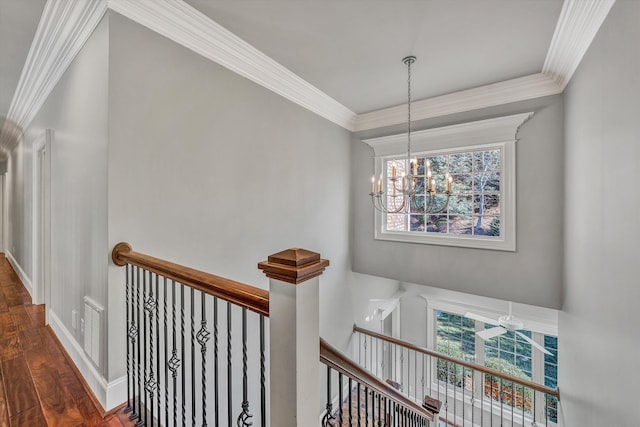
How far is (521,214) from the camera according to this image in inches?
125

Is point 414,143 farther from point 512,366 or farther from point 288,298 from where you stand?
point 512,366

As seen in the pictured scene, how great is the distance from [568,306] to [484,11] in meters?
2.78

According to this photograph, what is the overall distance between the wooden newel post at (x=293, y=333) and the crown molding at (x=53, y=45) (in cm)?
202

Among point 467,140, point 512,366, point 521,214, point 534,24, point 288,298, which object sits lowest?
point 512,366

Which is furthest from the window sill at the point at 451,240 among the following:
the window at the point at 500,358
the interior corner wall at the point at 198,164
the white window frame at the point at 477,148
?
the window at the point at 500,358

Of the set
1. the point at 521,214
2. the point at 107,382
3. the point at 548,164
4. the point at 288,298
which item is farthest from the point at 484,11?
the point at 107,382

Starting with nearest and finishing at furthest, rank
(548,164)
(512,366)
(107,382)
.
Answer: (107,382)
(548,164)
(512,366)

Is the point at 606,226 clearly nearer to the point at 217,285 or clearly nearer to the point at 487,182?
the point at 487,182

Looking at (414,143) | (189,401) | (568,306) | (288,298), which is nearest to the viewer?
(288,298)

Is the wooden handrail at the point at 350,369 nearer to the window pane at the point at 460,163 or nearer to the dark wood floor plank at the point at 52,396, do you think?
the dark wood floor plank at the point at 52,396

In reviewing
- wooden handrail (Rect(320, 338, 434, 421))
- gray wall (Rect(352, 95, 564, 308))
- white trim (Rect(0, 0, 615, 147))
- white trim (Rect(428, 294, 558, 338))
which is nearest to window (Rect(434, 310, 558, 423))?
white trim (Rect(428, 294, 558, 338))

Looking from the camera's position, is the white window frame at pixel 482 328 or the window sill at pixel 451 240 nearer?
the window sill at pixel 451 240

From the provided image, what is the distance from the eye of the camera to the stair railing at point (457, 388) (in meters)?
4.24

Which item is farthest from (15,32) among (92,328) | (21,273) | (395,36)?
(21,273)
